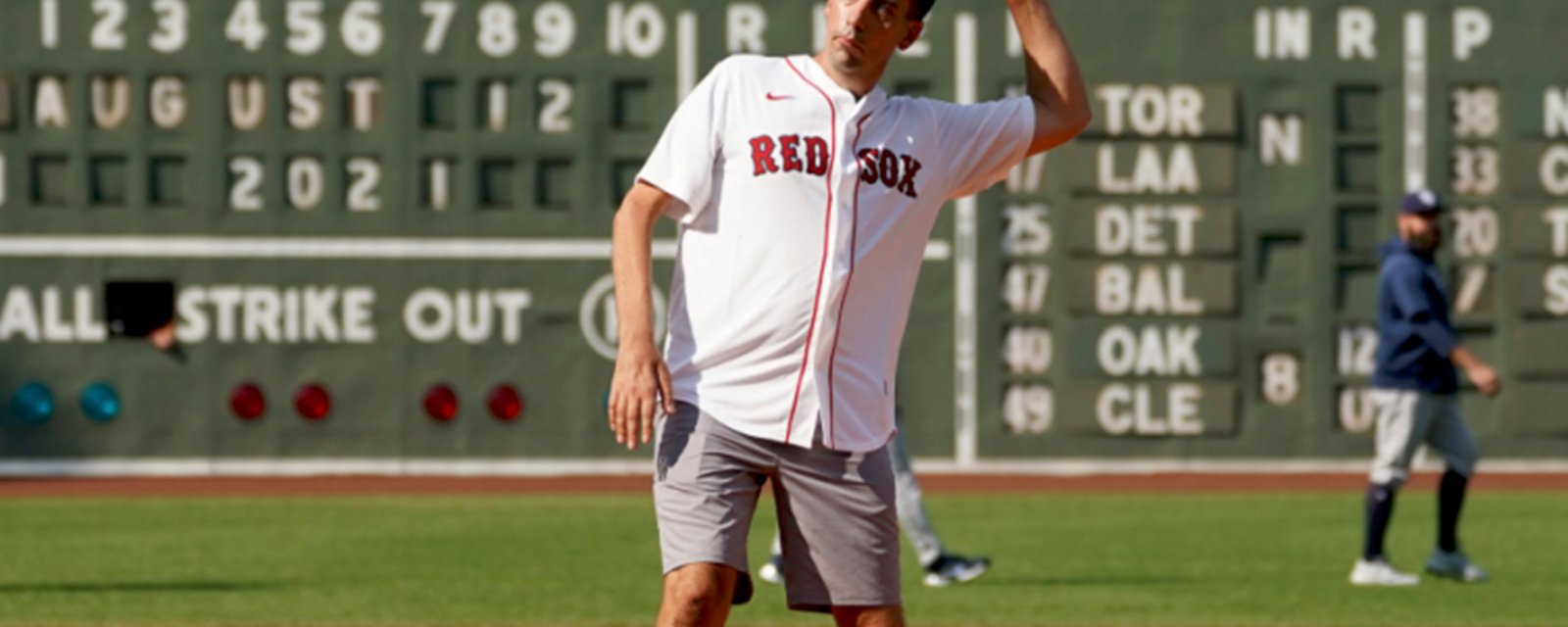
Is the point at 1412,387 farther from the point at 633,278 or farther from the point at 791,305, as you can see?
the point at 633,278

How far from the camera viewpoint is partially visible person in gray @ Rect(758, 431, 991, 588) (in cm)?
1134

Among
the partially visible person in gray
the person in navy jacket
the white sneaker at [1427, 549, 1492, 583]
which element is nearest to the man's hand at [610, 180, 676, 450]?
the partially visible person in gray

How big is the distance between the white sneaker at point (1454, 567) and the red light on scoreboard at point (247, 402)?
8535 mm

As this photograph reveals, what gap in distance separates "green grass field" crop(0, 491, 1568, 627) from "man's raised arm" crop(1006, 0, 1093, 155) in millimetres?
4566

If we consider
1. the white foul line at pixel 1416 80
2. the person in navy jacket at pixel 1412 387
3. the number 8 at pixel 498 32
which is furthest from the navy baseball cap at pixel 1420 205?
the number 8 at pixel 498 32

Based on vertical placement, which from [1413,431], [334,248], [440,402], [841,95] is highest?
[841,95]

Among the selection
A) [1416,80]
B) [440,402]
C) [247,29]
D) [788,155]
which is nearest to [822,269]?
[788,155]

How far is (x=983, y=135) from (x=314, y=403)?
40.7 ft

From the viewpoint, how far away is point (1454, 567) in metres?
12.1

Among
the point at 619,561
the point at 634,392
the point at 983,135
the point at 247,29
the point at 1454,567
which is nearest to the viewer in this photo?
the point at 634,392

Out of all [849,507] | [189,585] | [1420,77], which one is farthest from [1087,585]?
[1420,77]

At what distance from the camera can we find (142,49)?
695 inches

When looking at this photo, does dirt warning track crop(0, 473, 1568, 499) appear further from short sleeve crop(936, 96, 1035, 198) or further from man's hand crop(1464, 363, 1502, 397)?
short sleeve crop(936, 96, 1035, 198)

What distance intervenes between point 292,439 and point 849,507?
12633 millimetres
